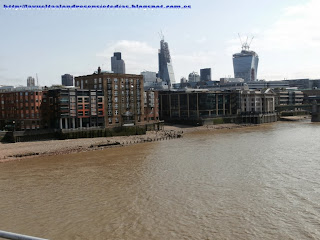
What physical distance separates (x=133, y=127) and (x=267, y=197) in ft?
220

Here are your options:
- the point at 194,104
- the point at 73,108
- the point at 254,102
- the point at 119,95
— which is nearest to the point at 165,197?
the point at 73,108

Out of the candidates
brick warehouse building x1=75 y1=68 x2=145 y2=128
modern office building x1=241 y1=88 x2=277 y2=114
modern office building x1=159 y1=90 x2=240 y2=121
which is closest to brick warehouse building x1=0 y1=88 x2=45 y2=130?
brick warehouse building x1=75 y1=68 x2=145 y2=128

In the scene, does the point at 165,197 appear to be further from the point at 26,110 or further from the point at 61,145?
the point at 26,110

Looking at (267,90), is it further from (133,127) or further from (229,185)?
(229,185)

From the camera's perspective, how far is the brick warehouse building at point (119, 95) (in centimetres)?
9544

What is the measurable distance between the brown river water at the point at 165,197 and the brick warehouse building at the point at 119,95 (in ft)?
115

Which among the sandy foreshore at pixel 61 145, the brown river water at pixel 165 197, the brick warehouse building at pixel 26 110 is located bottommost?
the brown river water at pixel 165 197

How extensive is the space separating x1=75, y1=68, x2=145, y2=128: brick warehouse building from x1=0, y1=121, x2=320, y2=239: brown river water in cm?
3499

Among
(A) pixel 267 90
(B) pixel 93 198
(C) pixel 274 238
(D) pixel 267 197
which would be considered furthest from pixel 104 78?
(A) pixel 267 90

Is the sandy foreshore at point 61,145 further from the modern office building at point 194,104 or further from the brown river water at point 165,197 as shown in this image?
the modern office building at point 194,104

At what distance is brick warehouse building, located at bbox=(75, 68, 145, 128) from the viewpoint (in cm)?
9544

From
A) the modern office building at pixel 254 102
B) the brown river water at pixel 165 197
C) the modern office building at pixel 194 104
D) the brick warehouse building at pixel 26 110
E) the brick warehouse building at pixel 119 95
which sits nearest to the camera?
the brown river water at pixel 165 197

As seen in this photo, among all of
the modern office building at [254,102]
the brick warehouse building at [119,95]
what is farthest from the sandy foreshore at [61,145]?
the modern office building at [254,102]

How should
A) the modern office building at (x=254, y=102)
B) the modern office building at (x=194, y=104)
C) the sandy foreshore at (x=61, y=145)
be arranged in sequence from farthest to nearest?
the modern office building at (x=254, y=102) → the modern office building at (x=194, y=104) → the sandy foreshore at (x=61, y=145)
